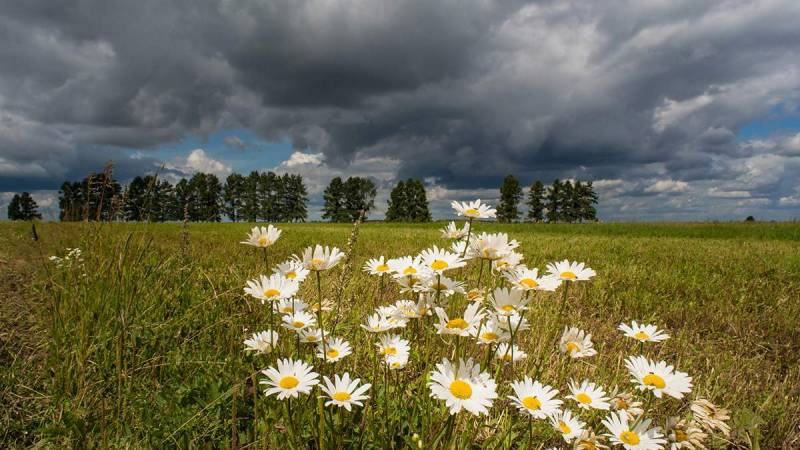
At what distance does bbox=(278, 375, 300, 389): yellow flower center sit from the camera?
1.37 m

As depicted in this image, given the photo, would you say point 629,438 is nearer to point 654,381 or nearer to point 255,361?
point 654,381

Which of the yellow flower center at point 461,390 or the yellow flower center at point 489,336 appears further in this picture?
the yellow flower center at point 489,336

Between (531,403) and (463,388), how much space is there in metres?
0.30

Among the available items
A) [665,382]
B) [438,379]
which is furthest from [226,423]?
[665,382]

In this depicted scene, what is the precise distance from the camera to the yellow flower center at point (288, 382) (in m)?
1.37

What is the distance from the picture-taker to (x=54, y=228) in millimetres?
7426

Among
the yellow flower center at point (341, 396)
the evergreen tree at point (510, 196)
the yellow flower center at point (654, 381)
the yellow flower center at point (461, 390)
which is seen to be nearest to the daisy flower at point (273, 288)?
the yellow flower center at point (341, 396)

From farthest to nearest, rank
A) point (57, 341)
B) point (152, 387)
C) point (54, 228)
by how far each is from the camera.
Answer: point (54, 228)
point (57, 341)
point (152, 387)

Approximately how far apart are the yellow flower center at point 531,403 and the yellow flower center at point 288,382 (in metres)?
0.75

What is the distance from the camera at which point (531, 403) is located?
1.42 meters

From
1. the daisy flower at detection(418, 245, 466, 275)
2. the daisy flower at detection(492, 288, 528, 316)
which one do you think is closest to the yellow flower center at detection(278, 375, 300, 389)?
the daisy flower at detection(418, 245, 466, 275)

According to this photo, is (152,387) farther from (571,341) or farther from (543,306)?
(543,306)

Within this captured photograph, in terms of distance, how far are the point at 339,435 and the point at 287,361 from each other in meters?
0.34

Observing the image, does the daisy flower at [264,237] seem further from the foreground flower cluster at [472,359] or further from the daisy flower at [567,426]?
the daisy flower at [567,426]
